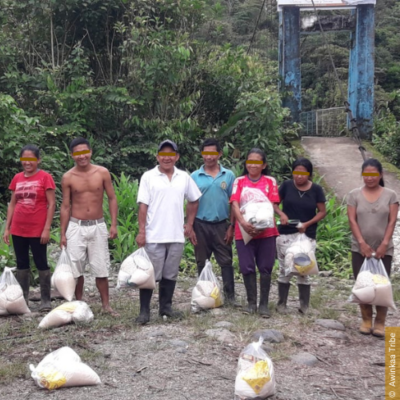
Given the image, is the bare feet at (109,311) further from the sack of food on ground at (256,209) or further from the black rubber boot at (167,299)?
the sack of food on ground at (256,209)

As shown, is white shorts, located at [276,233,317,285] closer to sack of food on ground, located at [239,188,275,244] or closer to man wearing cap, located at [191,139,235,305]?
sack of food on ground, located at [239,188,275,244]

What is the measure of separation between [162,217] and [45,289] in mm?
1376

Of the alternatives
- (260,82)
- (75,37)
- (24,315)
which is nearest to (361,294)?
(24,315)

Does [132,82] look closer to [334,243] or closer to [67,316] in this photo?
[334,243]

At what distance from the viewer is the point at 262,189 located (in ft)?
16.9

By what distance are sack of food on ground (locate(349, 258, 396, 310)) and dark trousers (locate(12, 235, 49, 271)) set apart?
8.98 feet

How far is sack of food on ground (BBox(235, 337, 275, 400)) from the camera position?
3.50 metres

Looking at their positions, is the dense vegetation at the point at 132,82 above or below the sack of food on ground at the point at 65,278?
above

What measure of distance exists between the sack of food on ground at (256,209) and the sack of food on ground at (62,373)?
1885 millimetres

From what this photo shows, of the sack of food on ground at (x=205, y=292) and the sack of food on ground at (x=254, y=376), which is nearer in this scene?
the sack of food on ground at (x=254, y=376)

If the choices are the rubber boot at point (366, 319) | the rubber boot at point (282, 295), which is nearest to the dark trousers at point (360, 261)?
the rubber boot at point (366, 319)

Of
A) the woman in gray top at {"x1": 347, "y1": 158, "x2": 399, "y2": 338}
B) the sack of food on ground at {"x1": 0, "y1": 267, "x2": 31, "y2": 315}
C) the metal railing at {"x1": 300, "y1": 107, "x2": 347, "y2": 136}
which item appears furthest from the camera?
the metal railing at {"x1": 300, "y1": 107, "x2": 347, "y2": 136}

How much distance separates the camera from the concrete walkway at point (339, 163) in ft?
33.1

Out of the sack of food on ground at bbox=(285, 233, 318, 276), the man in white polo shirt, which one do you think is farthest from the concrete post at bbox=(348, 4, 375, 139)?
the man in white polo shirt
